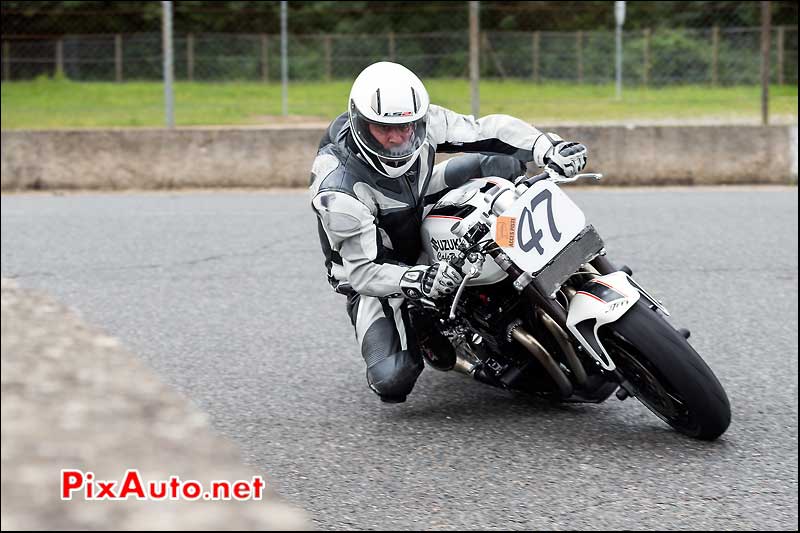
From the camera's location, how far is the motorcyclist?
15.6 feet

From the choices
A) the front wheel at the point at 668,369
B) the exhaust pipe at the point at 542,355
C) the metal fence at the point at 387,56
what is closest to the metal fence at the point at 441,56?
the metal fence at the point at 387,56

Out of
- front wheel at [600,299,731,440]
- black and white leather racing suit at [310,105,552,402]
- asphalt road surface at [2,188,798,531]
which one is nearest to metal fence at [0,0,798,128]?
asphalt road surface at [2,188,798,531]

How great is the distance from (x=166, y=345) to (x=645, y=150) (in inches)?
286

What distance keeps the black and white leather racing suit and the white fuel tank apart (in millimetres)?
148

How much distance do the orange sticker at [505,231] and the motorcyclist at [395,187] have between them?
21 cm

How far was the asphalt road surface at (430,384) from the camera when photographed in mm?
4094

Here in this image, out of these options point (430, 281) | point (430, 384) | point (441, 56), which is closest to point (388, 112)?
point (430, 281)

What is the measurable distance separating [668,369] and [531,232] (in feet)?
2.25

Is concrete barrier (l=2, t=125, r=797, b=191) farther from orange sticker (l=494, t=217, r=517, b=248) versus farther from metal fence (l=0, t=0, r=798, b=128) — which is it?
orange sticker (l=494, t=217, r=517, b=248)

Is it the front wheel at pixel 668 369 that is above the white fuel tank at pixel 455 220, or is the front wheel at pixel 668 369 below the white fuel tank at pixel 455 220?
below

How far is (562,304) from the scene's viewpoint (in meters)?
4.59

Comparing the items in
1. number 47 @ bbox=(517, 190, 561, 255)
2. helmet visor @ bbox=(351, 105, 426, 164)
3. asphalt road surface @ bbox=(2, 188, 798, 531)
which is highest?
helmet visor @ bbox=(351, 105, 426, 164)

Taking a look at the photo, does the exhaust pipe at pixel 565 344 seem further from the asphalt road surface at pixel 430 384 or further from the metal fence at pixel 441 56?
the metal fence at pixel 441 56

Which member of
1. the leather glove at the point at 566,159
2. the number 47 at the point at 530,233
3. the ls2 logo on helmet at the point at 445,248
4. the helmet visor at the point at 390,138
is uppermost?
the helmet visor at the point at 390,138
